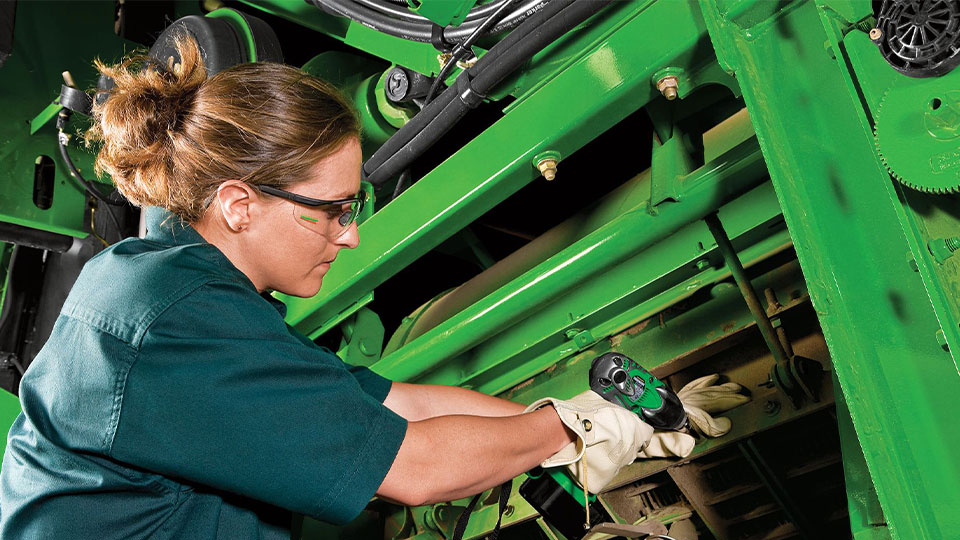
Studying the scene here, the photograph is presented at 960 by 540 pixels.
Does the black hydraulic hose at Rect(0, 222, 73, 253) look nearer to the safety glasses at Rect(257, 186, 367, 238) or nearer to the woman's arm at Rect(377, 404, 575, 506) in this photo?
the safety glasses at Rect(257, 186, 367, 238)

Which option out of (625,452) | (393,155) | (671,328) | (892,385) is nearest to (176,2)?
(393,155)

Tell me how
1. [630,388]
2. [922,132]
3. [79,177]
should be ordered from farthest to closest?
1. [79,177]
2. [630,388]
3. [922,132]

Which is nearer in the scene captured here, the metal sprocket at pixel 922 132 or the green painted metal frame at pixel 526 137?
the metal sprocket at pixel 922 132

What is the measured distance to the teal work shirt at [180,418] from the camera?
120 cm

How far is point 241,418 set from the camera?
1.20 meters

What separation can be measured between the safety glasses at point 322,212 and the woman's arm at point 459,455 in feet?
1.38

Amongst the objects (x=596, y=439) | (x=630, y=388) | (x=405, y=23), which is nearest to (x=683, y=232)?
(x=630, y=388)

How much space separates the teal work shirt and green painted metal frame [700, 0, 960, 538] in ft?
2.16

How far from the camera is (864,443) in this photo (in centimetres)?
118

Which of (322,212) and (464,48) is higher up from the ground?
(464,48)

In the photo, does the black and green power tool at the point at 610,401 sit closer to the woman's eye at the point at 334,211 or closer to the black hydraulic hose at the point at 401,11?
the woman's eye at the point at 334,211

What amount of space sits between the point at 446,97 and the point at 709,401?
91 cm

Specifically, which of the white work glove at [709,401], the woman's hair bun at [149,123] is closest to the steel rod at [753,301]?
the white work glove at [709,401]

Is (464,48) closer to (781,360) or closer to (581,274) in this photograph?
(581,274)
